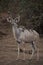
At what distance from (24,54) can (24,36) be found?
1.16m

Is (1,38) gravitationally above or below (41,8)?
below

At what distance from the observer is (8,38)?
1664 centimetres

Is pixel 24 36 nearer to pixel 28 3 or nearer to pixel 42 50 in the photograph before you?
pixel 42 50

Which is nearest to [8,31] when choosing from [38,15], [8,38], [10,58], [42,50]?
[8,38]

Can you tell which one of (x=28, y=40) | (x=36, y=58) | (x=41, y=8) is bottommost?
(x=36, y=58)

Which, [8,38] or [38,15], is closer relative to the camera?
[38,15]

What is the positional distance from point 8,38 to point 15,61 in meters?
5.72

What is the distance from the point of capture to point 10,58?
11.5 m

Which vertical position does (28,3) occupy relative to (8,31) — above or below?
above

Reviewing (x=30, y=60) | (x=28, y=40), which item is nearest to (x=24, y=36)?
(x=28, y=40)

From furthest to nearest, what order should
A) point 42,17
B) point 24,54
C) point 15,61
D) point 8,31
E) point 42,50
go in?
point 8,31 < point 42,17 < point 42,50 < point 24,54 < point 15,61

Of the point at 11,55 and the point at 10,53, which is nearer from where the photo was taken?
the point at 11,55

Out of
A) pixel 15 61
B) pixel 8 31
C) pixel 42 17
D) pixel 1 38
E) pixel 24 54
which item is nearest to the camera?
pixel 15 61

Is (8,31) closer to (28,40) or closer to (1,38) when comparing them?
(1,38)
